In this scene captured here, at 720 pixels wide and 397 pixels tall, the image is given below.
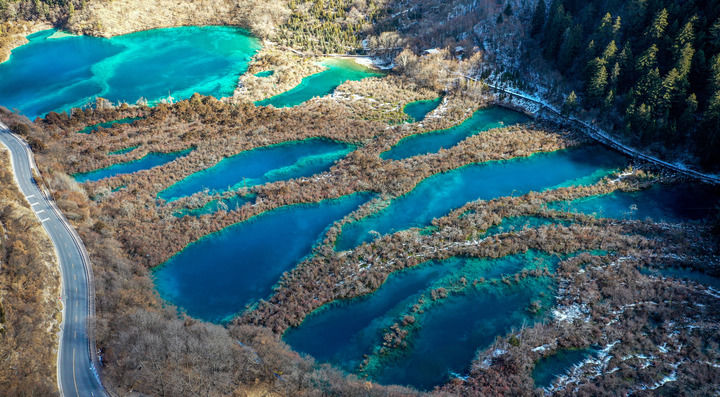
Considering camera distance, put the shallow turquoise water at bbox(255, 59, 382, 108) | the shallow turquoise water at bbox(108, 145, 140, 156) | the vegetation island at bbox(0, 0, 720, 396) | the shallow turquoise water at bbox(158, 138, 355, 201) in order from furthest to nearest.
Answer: the shallow turquoise water at bbox(255, 59, 382, 108)
the shallow turquoise water at bbox(108, 145, 140, 156)
the shallow turquoise water at bbox(158, 138, 355, 201)
the vegetation island at bbox(0, 0, 720, 396)

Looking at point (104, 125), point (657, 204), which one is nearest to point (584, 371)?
point (657, 204)

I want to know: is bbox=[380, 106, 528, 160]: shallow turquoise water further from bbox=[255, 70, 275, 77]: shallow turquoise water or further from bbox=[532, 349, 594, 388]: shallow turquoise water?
bbox=[255, 70, 275, 77]: shallow turquoise water

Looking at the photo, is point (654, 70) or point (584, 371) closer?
point (584, 371)

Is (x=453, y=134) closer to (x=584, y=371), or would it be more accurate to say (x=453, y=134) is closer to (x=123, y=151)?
(x=584, y=371)

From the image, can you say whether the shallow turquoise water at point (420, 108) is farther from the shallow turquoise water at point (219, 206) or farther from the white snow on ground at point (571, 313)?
the white snow on ground at point (571, 313)

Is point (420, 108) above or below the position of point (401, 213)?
above

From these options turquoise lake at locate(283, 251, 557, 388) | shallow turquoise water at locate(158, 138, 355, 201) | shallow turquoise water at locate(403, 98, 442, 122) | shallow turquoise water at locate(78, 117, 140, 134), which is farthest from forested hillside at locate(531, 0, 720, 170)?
shallow turquoise water at locate(78, 117, 140, 134)

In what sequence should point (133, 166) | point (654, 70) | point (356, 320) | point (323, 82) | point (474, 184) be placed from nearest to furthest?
point (356, 320)
point (474, 184)
point (654, 70)
point (133, 166)
point (323, 82)
